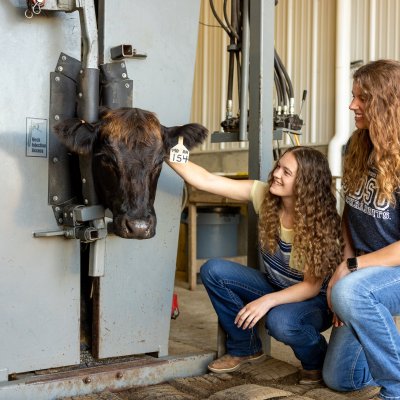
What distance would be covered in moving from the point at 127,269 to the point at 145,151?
59 centimetres

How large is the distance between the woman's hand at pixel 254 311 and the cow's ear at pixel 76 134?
873mm

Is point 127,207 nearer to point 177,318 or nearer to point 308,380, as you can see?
point 308,380

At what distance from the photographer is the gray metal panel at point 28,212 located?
7.75ft

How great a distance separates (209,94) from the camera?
25.6 feet

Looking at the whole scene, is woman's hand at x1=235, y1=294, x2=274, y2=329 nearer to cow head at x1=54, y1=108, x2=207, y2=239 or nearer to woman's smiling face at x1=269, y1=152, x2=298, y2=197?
woman's smiling face at x1=269, y1=152, x2=298, y2=197

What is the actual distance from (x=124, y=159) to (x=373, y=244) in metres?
0.97

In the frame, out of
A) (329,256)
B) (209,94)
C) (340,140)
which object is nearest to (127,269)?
(329,256)

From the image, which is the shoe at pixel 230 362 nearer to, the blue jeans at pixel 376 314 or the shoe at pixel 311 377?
the shoe at pixel 311 377

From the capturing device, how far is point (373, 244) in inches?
95.9

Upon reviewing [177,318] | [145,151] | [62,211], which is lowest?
[177,318]

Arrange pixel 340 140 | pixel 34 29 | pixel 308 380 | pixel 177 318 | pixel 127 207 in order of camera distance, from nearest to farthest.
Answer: pixel 127 207
pixel 34 29
pixel 308 380
pixel 177 318
pixel 340 140

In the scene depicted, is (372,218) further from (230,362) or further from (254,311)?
(230,362)

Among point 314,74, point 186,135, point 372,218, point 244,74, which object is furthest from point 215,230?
point 372,218

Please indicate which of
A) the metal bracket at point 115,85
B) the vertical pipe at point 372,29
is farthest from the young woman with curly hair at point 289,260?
the vertical pipe at point 372,29
